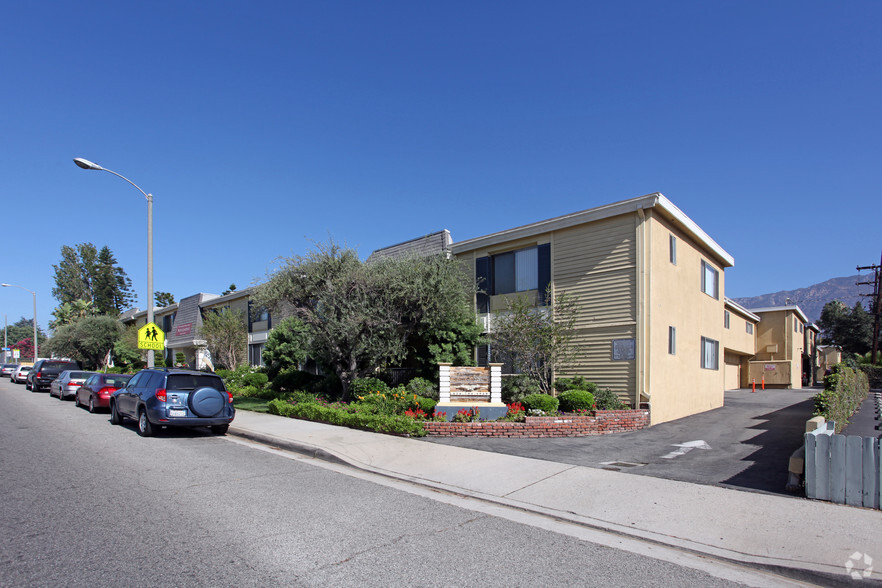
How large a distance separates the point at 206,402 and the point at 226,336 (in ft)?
54.9

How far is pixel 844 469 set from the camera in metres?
6.79

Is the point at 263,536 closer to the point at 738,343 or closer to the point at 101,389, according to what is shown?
the point at 101,389

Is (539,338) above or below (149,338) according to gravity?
above

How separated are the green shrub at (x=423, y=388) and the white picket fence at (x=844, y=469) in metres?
9.52

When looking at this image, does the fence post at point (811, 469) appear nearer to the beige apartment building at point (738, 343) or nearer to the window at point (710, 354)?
the window at point (710, 354)

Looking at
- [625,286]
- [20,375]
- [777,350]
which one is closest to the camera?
[625,286]

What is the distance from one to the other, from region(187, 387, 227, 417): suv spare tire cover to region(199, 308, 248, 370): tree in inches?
643

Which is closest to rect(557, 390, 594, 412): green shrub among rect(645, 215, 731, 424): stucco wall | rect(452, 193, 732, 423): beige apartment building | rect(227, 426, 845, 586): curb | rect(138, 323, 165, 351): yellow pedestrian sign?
rect(452, 193, 732, 423): beige apartment building

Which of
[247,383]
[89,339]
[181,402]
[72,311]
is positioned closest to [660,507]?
[181,402]

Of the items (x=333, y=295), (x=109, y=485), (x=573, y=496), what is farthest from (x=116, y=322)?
(x=573, y=496)

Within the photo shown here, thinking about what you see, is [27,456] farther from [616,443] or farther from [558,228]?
[558,228]

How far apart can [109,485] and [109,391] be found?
1189cm

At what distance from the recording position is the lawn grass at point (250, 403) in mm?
18181

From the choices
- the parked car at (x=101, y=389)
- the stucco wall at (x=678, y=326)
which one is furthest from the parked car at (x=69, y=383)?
the stucco wall at (x=678, y=326)
